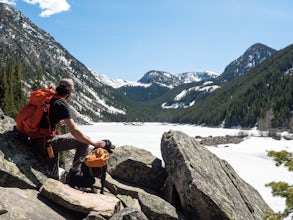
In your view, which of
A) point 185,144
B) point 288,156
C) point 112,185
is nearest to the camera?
point 288,156

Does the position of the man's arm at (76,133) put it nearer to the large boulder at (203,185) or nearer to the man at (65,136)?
the man at (65,136)

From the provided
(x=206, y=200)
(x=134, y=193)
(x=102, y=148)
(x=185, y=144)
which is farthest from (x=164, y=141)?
(x=102, y=148)

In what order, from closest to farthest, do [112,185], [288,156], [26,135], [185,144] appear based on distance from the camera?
[288,156]
[26,135]
[112,185]
[185,144]

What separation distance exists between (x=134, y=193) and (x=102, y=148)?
315cm

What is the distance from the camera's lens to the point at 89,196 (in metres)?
9.88

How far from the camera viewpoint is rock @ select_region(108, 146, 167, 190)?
1421 centimetres

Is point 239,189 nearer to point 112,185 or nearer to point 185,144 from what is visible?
point 185,144

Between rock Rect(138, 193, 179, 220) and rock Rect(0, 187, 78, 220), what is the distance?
2.79 metres

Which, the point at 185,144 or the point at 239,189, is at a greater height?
the point at 185,144

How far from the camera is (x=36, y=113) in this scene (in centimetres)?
993

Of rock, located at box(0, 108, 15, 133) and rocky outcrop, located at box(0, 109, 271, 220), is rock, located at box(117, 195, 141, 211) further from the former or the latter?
rock, located at box(0, 108, 15, 133)

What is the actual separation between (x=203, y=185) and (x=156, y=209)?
1719 millimetres

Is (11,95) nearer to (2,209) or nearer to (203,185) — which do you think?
(203,185)

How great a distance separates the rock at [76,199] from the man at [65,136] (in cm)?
94
